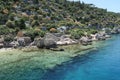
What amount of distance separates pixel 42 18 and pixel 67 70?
71749 mm

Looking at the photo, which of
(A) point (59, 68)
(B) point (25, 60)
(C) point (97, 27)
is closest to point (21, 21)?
(B) point (25, 60)

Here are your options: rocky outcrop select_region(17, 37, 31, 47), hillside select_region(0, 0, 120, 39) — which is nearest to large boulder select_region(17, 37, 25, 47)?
rocky outcrop select_region(17, 37, 31, 47)

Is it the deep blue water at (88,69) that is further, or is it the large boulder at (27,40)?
the large boulder at (27,40)

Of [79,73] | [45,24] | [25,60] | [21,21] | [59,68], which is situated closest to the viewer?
[79,73]

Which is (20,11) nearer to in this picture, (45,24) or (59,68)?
(45,24)

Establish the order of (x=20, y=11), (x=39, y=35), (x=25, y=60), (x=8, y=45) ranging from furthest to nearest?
(x=20, y=11), (x=39, y=35), (x=8, y=45), (x=25, y=60)

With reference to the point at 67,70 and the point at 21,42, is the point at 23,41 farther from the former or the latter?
the point at 67,70

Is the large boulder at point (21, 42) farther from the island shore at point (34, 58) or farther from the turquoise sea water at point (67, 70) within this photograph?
the turquoise sea water at point (67, 70)

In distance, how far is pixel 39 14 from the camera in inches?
4865

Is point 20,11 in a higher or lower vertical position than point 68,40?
higher

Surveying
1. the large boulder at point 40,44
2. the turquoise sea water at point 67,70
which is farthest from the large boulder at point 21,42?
the turquoise sea water at point 67,70

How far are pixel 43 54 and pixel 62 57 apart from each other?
6.48 metres

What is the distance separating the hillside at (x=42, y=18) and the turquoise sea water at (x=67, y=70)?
29.9 m

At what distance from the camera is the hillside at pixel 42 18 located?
9100 cm
